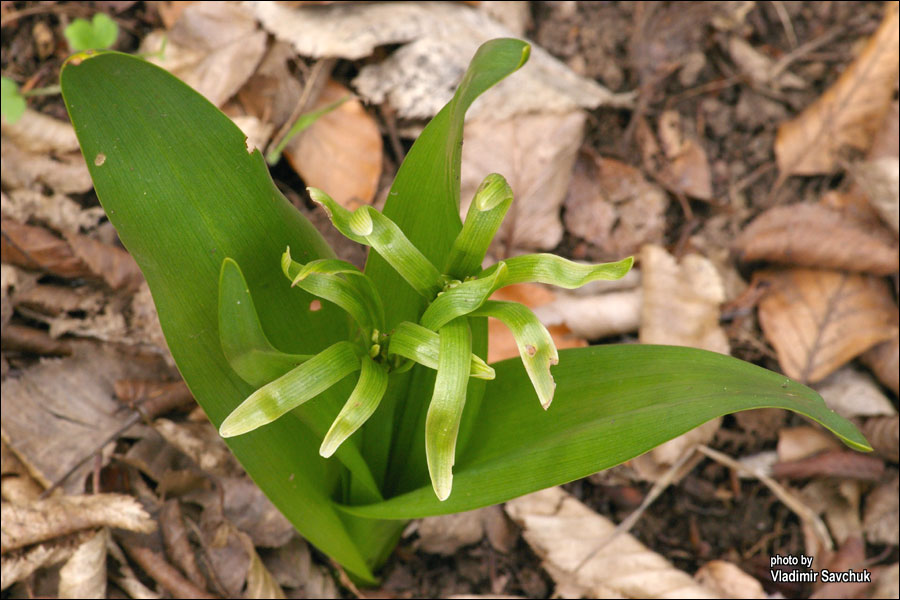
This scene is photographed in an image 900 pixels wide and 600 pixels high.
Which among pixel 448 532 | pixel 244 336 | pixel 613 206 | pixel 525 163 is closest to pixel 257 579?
pixel 448 532

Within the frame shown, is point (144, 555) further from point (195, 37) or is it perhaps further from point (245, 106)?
point (195, 37)

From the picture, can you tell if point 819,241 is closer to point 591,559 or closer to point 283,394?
point 591,559

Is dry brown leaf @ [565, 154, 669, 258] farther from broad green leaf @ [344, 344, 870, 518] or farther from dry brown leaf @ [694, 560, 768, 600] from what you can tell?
broad green leaf @ [344, 344, 870, 518]

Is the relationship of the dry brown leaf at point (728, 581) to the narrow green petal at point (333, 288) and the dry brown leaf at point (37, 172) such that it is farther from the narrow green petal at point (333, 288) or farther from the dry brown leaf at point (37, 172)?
the dry brown leaf at point (37, 172)

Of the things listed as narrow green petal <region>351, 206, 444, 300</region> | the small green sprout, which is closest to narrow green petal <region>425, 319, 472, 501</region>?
the small green sprout

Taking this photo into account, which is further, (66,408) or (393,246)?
(66,408)

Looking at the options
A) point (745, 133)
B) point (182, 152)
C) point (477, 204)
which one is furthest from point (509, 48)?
point (745, 133)
